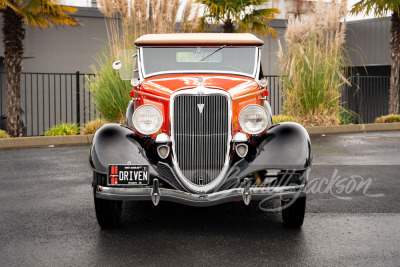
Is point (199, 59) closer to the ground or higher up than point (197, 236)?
higher up

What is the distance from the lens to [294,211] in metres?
5.15

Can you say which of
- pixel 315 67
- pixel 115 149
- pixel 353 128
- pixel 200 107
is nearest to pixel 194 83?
pixel 200 107

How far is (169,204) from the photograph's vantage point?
20.8 feet

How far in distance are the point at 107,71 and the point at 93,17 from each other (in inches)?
248

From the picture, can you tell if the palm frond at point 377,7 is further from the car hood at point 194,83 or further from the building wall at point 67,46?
the car hood at point 194,83

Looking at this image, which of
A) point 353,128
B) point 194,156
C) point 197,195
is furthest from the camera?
point 353,128

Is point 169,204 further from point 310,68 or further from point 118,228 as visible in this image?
point 310,68

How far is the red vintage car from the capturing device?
488cm

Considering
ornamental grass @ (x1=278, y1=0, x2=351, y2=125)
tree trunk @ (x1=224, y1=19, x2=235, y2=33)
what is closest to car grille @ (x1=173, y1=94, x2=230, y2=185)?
ornamental grass @ (x1=278, y1=0, x2=351, y2=125)

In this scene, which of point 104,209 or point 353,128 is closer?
point 104,209

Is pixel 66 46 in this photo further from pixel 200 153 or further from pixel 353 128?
pixel 200 153

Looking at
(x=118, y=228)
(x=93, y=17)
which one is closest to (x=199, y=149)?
(x=118, y=228)

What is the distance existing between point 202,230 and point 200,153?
2.43 feet

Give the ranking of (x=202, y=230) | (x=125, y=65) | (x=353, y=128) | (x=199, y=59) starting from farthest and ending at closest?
(x=353, y=128)
(x=125, y=65)
(x=199, y=59)
(x=202, y=230)
